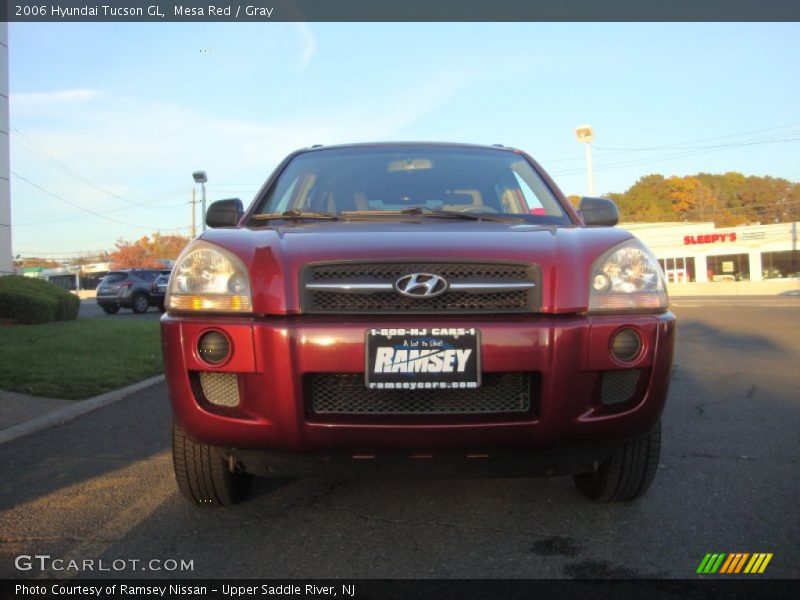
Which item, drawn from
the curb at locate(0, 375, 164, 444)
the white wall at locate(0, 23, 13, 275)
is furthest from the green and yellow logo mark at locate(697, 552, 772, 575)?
the white wall at locate(0, 23, 13, 275)

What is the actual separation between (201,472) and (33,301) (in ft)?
37.6

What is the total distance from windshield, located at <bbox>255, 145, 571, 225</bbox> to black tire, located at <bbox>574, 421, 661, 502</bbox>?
3.88ft

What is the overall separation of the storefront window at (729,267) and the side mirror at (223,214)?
175 feet

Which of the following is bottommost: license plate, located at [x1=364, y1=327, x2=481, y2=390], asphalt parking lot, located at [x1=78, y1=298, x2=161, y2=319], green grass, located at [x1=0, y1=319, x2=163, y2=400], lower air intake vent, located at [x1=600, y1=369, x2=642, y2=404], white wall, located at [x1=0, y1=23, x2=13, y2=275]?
asphalt parking lot, located at [x1=78, y1=298, x2=161, y2=319]

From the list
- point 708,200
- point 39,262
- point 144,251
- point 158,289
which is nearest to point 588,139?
point 158,289

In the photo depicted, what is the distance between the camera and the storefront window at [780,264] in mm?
48438

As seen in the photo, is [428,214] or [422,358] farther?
[428,214]

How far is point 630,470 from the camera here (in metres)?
2.84

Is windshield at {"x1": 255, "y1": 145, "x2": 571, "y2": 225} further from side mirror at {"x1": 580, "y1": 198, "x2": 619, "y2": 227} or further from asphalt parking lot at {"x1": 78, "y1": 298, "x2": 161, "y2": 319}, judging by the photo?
asphalt parking lot at {"x1": 78, "y1": 298, "x2": 161, "y2": 319}

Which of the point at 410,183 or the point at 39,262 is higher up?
the point at 39,262

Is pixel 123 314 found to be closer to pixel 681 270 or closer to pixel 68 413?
pixel 68 413

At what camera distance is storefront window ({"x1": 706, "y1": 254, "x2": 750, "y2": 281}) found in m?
50.3

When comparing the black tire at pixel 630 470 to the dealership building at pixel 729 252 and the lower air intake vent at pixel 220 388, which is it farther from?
the dealership building at pixel 729 252

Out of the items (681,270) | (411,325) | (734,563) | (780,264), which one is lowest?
(681,270)
